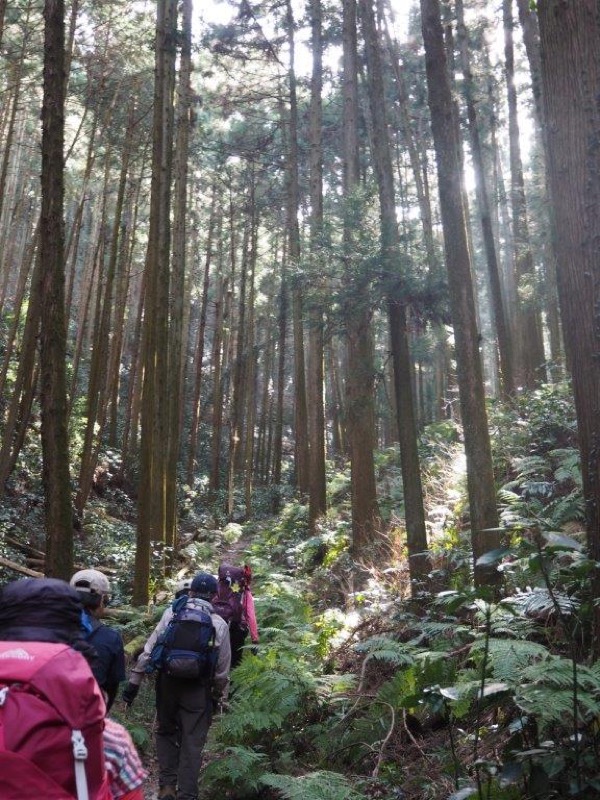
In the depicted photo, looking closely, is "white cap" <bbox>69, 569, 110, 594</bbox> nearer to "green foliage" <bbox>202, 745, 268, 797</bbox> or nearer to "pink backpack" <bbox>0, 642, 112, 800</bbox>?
"pink backpack" <bbox>0, 642, 112, 800</bbox>

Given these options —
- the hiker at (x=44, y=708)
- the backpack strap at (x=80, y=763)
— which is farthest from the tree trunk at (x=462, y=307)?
the backpack strap at (x=80, y=763)

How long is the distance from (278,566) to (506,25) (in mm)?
15524

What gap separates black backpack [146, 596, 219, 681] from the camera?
4746 mm

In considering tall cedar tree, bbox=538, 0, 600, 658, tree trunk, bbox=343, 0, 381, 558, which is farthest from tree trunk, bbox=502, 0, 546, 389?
tall cedar tree, bbox=538, 0, 600, 658

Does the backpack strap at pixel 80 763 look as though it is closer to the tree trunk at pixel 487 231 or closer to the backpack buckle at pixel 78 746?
the backpack buckle at pixel 78 746

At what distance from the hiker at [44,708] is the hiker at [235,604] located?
5.06 meters

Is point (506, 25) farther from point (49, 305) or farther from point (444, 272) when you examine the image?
point (49, 305)

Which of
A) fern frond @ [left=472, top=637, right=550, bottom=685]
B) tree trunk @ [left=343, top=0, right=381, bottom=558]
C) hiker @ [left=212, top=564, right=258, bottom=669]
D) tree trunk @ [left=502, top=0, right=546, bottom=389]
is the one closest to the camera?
fern frond @ [left=472, top=637, right=550, bottom=685]

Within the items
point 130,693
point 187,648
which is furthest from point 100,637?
point 130,693

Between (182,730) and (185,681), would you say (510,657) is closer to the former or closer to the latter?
(185,681)

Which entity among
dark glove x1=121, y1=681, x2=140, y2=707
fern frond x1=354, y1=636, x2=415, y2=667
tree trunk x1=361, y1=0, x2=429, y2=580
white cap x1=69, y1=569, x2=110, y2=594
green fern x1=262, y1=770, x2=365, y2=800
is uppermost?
tree trunk x1=361, y1=0, x2=429, y2=580

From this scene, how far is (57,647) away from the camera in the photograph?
2.17 metres

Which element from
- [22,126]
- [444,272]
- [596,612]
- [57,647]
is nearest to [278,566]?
[444,272]

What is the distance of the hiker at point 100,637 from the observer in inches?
131
